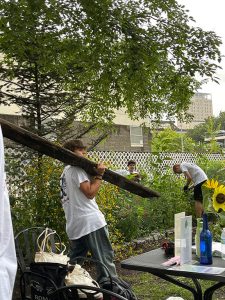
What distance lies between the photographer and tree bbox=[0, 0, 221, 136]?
5457 mm

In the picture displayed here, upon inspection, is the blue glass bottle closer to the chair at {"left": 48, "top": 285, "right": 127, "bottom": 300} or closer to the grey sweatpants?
the chair at {"left": 48, "top": 285, "right": 127, "bottom": 300}

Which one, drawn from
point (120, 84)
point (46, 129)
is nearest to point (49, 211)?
point (46, 129)

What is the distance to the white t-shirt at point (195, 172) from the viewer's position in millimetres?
9312

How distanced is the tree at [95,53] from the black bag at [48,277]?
11.3ft

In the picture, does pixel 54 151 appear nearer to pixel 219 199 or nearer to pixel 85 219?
pixel 85 219

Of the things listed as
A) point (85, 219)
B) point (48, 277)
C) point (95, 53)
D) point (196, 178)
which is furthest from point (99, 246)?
point (196, 178)

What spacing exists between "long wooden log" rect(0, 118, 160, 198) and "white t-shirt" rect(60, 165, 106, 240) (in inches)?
4.8

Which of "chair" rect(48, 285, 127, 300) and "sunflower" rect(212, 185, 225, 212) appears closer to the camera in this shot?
"chair" rect(48, 285, 127, 300)

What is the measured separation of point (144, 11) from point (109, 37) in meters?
0.69

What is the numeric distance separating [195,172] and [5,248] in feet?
28.3

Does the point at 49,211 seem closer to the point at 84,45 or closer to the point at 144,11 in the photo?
the point at 84,45

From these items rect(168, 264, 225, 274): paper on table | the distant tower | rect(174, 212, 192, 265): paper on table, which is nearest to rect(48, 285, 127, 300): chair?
rect(168, 264, 225, 274): paper on table

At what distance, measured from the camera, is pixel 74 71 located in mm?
6727

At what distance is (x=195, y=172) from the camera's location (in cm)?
951
